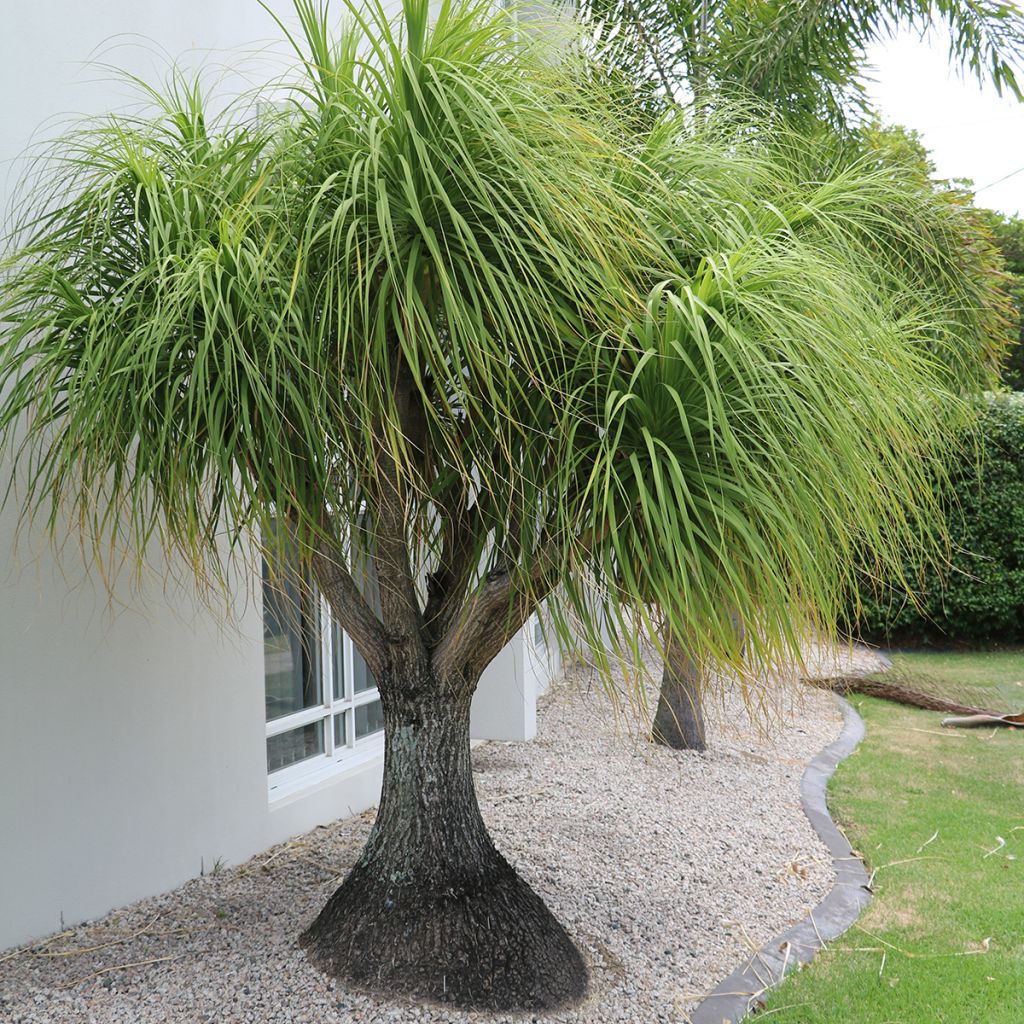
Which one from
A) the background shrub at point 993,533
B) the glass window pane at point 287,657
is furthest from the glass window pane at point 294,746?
the background shrub at point 993,533

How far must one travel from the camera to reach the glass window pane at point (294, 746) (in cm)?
544

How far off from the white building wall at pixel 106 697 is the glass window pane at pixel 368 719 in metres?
1.28

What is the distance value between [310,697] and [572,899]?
2049mm

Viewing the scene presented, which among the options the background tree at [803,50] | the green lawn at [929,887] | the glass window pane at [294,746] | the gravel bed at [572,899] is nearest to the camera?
the gravel bed at [572,899]

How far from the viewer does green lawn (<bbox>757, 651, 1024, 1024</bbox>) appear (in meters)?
3.87

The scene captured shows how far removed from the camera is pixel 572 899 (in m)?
4.50

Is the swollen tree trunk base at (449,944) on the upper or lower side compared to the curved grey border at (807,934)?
upper

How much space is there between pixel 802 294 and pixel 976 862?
406cm

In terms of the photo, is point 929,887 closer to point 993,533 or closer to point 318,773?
point 318,773

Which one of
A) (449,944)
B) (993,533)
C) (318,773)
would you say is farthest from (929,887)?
(993,533)

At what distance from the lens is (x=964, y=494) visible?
1298 cm

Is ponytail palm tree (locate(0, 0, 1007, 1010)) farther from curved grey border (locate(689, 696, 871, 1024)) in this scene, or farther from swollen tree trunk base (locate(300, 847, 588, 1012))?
curved grey border (locate(689, 696, 871, 1024))

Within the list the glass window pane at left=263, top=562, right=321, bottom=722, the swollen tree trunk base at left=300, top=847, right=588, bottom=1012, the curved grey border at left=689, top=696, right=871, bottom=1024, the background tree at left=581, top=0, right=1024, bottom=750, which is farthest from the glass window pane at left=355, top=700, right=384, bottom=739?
the curved grey border at left=689, top=696, right=871, bottom=1024

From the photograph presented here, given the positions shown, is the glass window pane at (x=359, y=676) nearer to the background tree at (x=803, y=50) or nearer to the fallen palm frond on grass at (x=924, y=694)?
the background tree at (x=803, y=50)
